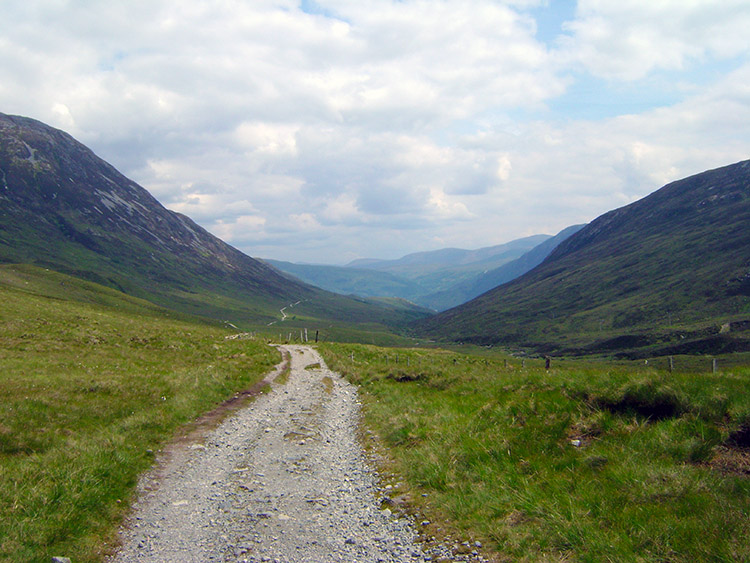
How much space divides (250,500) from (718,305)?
23614cm

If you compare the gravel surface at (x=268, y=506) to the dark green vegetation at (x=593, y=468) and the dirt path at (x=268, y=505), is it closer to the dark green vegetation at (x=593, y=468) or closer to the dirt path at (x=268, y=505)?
the dirt path at (x=268, y=505)

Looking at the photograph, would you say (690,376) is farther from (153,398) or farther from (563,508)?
(153,398)

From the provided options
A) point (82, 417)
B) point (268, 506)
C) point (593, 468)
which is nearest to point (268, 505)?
point (268, 506)

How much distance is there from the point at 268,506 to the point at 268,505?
2.6 inches

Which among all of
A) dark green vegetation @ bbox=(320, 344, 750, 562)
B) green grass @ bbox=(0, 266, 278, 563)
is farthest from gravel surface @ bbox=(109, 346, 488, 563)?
dark green vegetation @ bbox=(320, 344, 750, 562)

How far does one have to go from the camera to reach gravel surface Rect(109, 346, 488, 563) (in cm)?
820

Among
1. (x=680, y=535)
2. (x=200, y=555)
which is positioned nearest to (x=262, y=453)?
(x=200, y=555)

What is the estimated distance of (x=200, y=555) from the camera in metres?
8.05

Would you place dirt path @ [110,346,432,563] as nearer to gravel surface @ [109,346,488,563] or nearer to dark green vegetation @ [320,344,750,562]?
gravel surface @ [109,346,488,563]

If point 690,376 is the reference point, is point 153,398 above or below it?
below

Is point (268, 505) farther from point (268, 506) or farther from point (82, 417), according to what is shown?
point (82, 417)

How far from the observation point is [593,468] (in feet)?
31.1

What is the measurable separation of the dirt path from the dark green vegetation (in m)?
1.38

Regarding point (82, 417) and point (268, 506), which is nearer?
point (268, 506)
